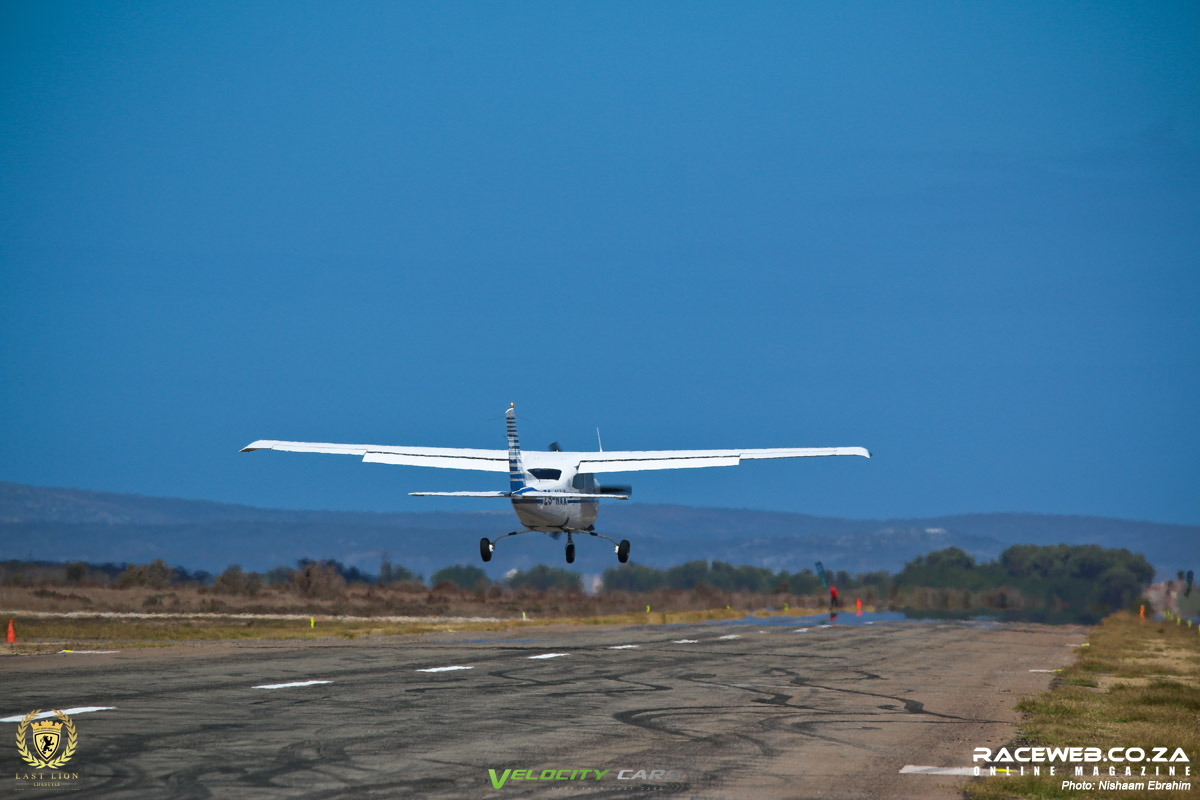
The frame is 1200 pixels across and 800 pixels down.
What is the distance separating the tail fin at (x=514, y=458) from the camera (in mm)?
53678

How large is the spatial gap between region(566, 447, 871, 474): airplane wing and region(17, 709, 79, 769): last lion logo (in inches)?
1642

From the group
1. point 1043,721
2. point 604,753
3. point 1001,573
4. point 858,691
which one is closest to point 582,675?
point 858,691

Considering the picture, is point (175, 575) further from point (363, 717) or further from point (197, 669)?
point (363, 717)

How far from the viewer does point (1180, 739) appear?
60.8 feet

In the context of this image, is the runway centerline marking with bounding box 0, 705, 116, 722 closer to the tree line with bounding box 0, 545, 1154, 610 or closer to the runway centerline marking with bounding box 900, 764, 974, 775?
the runway centerline marking with bounding box 900, 764, 974, 775

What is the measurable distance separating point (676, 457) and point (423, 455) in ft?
38.5

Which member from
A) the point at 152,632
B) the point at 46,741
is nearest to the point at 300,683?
the point at 46,741

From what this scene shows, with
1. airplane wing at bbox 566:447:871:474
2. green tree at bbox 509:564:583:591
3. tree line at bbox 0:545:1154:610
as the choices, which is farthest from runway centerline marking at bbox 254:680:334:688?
green tree at bbox 509:564:583:591

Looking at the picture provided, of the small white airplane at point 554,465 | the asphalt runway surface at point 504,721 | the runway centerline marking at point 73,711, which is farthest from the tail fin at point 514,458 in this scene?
the runway centerline marking at point 73,711

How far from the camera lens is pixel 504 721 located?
59.5 feet

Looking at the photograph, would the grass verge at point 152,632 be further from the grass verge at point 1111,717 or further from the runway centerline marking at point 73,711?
the grass verge at point 1111,717

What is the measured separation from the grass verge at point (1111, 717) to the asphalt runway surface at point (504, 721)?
63 centimetres

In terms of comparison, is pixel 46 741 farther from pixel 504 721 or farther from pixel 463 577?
pixel 463 577

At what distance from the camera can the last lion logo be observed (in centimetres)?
1340
